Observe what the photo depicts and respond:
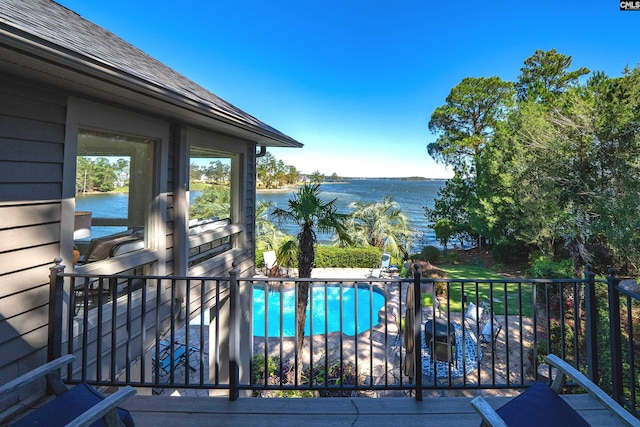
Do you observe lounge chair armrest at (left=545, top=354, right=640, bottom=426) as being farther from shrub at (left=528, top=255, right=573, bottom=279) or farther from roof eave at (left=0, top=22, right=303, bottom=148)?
shrub at (left=528, top=255, right=573, bottom=279)

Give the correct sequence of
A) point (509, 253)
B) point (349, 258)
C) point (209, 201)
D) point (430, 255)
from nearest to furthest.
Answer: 1. point (209, 201)
2. point (349, 258)
3. point (509, 253)
4. point (430, 255)

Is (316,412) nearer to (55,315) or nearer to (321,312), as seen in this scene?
(55,315)

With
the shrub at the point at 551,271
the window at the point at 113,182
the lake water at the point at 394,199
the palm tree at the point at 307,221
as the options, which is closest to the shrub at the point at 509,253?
the lake water at the point at 394,199

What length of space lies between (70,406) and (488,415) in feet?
6.24

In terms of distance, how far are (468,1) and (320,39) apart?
300 inches

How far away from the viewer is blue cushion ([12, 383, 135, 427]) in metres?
1.32

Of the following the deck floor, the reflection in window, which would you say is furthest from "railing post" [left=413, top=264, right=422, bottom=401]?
the reflection in window

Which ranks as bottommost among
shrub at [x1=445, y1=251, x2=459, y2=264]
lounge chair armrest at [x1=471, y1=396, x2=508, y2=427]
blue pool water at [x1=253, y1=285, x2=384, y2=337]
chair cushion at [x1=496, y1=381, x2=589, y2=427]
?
blue pool water at [x1=253, y1=285, x2=384, y2=337]

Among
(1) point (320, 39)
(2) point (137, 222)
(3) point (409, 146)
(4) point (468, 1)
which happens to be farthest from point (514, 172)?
(3) point (409, 146)

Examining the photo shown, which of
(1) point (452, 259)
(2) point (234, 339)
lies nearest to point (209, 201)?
(2) point (234, 339)

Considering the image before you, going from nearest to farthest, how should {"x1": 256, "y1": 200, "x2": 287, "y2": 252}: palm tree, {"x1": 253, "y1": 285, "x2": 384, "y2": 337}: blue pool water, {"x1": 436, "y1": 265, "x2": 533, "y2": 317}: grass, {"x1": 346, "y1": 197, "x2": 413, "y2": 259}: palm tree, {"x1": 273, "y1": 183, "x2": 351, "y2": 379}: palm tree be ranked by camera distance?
{"x1": 273, "y1": 183, "x2": 351, "y2": 379}: palm tree
{"x1": 253, "y1": 285, "x2": 384, "y2": 337}: blue pool water
{"x1": 436, "y1": 265, "x2": 533, "y2": 317}: grass
{"x1": 256, "y1": 200, "x2": 287, "y2": 252}: palm tree
{"x1": 346, "y1": 197, "x2": 413, "y2": 259}: palm tree

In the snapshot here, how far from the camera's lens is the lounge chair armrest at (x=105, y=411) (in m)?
1.13

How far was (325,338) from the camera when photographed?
2473mm

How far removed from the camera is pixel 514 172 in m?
14.1
